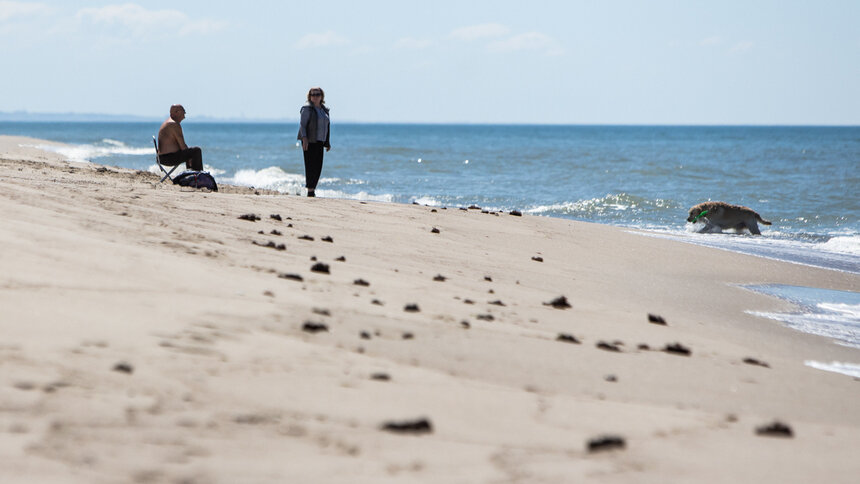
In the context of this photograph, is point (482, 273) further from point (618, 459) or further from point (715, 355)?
point (618, 459)

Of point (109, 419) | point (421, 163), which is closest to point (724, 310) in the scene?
point (109, 419)

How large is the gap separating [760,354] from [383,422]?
10.7ft

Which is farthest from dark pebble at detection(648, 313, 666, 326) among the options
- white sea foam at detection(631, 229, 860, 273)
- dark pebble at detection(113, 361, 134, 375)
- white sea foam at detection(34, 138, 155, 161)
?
white sea foam at detection(34, 138, 155, 161)

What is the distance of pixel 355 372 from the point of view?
3656mm

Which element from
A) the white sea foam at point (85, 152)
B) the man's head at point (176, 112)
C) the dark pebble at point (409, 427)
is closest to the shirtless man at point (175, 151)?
the man's head at point (176, 112)

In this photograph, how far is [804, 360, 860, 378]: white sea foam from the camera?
534cm

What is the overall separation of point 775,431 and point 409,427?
5.08 ft

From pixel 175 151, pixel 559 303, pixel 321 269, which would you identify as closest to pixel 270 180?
pixel 175 151

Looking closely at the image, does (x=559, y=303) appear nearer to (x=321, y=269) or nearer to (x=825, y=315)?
(x=321, y=269)

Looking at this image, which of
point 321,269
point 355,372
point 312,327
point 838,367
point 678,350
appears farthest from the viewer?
point 321,269

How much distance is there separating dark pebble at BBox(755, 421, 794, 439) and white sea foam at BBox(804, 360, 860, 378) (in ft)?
6.87

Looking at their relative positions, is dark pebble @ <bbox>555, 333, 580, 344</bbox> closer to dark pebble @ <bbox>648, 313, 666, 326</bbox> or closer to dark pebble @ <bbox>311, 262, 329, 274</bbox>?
dark pebble @ <bbox>648, 313, 666, 326</bbox>

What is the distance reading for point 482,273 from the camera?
7.24 m

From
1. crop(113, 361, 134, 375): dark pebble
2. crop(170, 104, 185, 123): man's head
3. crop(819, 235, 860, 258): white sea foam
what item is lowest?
crop(819, 235, 860, 258): white sea foam
